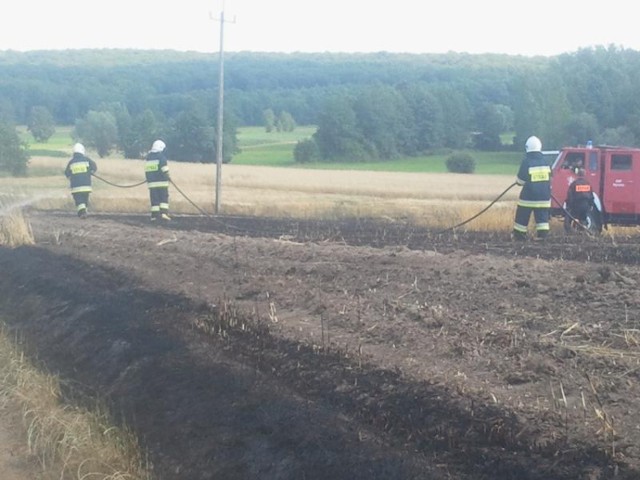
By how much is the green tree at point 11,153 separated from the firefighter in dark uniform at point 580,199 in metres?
30.5

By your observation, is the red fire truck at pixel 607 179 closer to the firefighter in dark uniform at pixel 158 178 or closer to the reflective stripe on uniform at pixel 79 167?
the firefighter in dark uniform at pixel 158 178

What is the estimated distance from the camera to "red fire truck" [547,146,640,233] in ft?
71.1

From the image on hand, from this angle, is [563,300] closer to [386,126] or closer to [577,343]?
[577,343]

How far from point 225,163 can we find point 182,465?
191 ft

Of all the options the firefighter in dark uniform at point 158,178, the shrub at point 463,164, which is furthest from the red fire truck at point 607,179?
the shrub at point 463,164

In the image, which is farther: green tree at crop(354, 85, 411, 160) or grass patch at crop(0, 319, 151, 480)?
green tree at crop(354, 85, 411, 160)

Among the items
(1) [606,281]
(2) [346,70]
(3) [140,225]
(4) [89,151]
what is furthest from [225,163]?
(2) [346,70]

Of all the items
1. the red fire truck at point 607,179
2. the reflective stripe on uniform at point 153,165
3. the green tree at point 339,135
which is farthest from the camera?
the green tree at point 339,135

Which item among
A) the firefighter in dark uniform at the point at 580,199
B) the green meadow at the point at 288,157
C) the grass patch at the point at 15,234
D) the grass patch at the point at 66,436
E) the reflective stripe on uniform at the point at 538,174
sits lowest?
the green meadow at the point at 288,157

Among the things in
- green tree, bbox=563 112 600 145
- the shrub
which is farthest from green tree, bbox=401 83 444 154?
green tree, bbox=563 112 600 145

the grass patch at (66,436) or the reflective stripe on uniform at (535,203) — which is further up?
the reflective stripe on uniform at (535,203)

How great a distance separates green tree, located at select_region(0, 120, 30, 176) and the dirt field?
30.1 m

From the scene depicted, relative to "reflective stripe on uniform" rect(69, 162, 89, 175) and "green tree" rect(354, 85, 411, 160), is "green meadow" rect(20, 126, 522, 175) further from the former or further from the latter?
"reflective stripe on uniform" rect(69, 162, 89, 175)

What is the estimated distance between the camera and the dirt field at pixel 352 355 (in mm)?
6664
